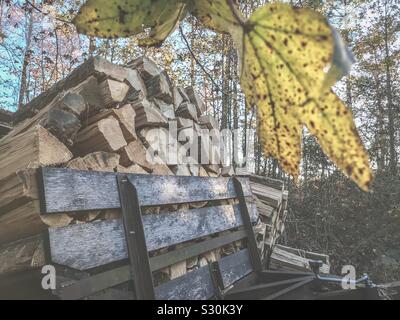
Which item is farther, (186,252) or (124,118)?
(124,118)

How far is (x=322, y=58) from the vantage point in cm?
22

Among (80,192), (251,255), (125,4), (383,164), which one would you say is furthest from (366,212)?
(125,4)

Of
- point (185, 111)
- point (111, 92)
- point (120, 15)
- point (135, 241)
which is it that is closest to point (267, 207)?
point (185, 111)

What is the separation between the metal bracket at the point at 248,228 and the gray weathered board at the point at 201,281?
0.14 meters

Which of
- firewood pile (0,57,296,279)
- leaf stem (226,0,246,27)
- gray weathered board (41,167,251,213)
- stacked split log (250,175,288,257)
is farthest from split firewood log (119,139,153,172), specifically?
leaf stem (226,0,246,27)

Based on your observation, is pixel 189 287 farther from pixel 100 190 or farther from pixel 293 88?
pixel 293 88

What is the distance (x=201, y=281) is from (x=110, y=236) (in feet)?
2.91

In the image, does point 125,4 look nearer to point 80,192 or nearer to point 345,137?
point 345,137

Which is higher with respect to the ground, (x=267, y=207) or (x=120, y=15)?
(x=120, y=15)

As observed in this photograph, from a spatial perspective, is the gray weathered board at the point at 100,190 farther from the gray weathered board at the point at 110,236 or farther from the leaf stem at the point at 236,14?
the leaf stem at the point at 236,14

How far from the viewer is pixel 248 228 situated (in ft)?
11.8

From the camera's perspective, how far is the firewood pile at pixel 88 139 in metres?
1.69

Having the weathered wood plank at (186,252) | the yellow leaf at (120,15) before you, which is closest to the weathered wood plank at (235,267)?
the weathered wood plank at (186,252)
